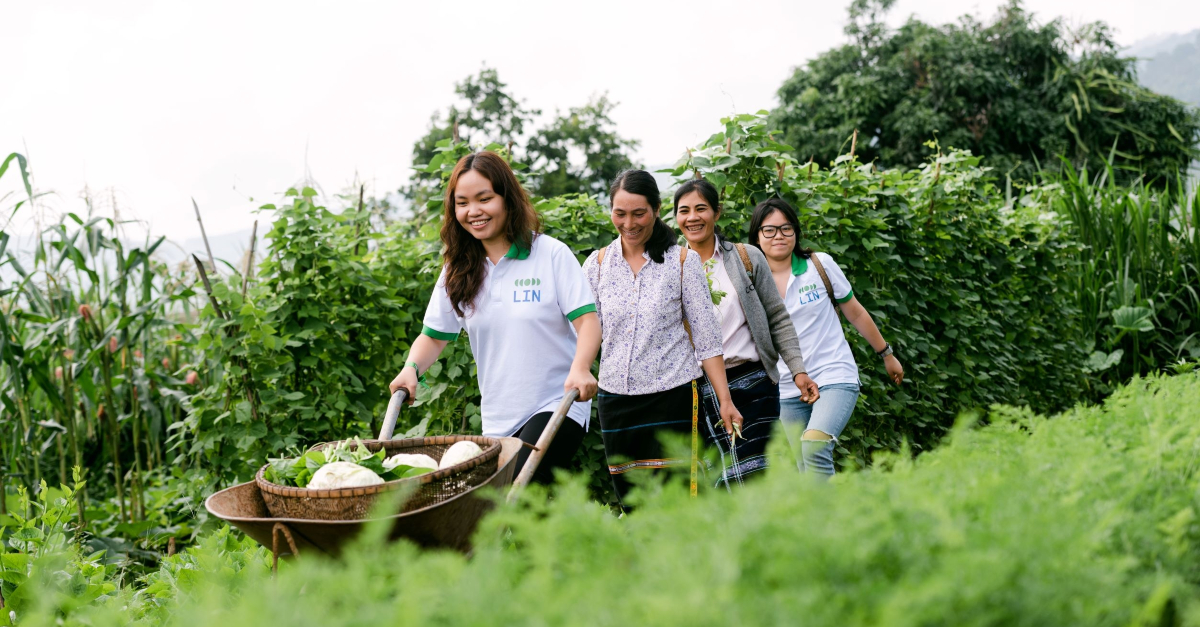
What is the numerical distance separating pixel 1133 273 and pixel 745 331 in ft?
20.7

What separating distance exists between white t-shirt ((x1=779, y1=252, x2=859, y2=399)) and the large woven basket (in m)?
2.01

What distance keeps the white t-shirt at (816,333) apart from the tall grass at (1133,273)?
5.07m

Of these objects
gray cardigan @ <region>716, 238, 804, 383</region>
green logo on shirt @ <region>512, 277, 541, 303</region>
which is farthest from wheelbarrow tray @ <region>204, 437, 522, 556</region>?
gray cardigan @ <region>716, 238, 804, 383</region>

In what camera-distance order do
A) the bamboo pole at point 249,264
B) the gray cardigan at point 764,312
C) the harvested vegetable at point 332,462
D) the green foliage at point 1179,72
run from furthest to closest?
the green foliage at point 1179,72, the bamboo pole at point 249,264, the gray cardigan at point 764,312, the harvested vegetable at point 332,462

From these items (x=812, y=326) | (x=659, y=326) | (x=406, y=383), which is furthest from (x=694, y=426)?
(x=406, y=383)

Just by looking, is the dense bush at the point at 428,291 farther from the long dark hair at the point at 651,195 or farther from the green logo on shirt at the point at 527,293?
the green logo on shirt at the point at 527,293

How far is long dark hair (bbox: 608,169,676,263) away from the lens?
3221 mm

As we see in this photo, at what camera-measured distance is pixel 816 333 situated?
3.94 m

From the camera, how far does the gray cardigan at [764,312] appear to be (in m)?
3.47

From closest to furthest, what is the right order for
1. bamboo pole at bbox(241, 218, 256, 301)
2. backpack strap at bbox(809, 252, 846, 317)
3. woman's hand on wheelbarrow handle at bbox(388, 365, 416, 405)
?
1. woman's hand on wheelbarrow handle at bbox(388, 365, 416, 405)
2. backpack strap at bbox(809, 252, 846, 317)
3. bamboo pole at bbox(241, 218, 256, 301)

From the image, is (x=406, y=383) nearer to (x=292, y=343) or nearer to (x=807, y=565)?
(x=292, y=343)

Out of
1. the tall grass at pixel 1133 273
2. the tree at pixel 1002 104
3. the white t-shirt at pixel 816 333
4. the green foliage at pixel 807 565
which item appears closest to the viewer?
the green foliage at pixel 807 565

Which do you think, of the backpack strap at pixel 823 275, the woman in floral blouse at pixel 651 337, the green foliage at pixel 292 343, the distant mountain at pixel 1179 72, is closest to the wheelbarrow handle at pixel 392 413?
the woman in floral blouse at pixel 651 337

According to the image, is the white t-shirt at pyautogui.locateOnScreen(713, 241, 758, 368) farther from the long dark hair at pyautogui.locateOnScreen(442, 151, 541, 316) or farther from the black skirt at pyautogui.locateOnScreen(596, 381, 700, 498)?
the long dark hair at pyautogui.locateOnScreen(442, 151, 541, 316)
